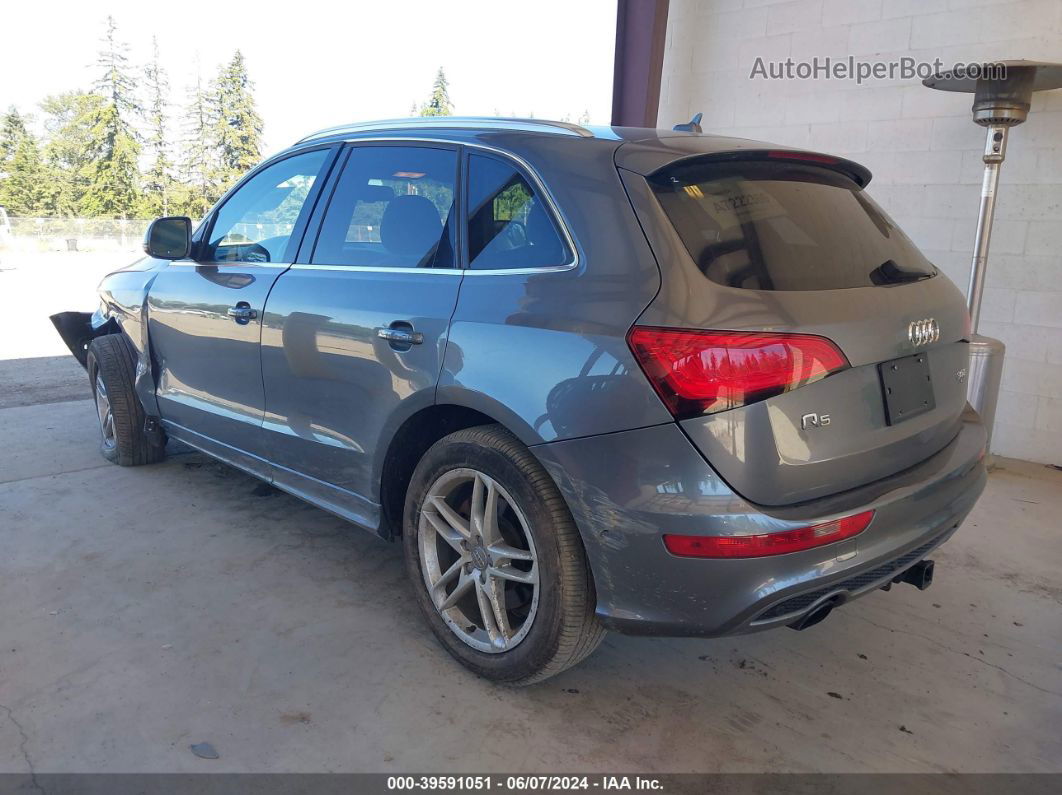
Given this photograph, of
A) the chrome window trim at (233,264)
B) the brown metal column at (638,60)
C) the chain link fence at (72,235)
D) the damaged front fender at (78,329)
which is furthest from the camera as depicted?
the chain link fence at (72,235)

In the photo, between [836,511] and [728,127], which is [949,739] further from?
[728,127]

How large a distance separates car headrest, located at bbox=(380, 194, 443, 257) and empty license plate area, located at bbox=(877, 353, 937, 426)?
58.4 inches

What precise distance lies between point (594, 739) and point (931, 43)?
206 inches

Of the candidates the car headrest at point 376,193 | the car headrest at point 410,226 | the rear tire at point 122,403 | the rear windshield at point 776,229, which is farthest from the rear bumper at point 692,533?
the rear tire at point 122,403

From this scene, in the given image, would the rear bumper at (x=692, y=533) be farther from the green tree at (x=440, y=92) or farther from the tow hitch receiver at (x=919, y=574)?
the green tree at (x=440, y=92)

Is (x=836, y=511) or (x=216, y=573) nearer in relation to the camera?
(x=836, y=511)

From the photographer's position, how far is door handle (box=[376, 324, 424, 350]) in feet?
8.53

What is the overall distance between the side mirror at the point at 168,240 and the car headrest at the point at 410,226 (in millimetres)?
1450

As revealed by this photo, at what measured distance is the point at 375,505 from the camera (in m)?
2.94

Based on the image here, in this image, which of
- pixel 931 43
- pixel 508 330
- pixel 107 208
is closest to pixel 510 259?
pixel 508 330

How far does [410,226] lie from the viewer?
2.85 metres

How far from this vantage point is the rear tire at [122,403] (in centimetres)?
450

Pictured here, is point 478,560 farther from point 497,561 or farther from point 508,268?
point 508,268

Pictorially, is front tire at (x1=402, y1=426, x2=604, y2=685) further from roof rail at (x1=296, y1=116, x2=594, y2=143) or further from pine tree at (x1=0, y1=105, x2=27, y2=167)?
pine tree at (x1=0, y1=105, x2=27, y2=167)
